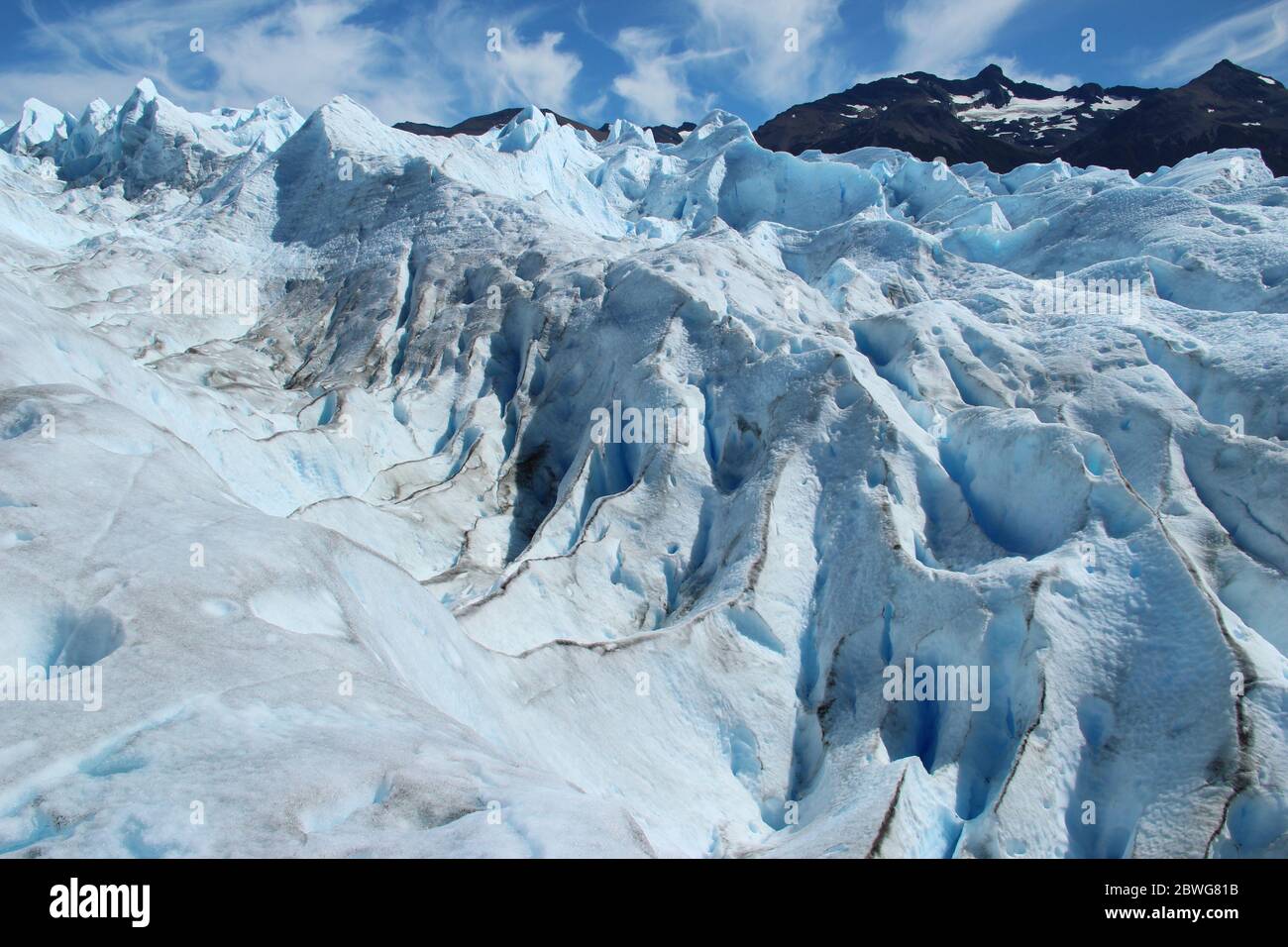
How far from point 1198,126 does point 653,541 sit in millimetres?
96947

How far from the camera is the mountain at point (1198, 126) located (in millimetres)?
80188

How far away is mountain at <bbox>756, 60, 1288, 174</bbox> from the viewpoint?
82312mm

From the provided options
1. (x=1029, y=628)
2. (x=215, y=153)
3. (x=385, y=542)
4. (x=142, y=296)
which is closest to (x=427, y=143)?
(x=142, y=296)

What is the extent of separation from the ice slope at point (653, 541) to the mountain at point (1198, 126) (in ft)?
178

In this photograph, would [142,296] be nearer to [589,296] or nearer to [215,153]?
[589,296]

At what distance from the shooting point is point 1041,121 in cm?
→ 10800

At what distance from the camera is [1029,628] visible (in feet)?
41.0
